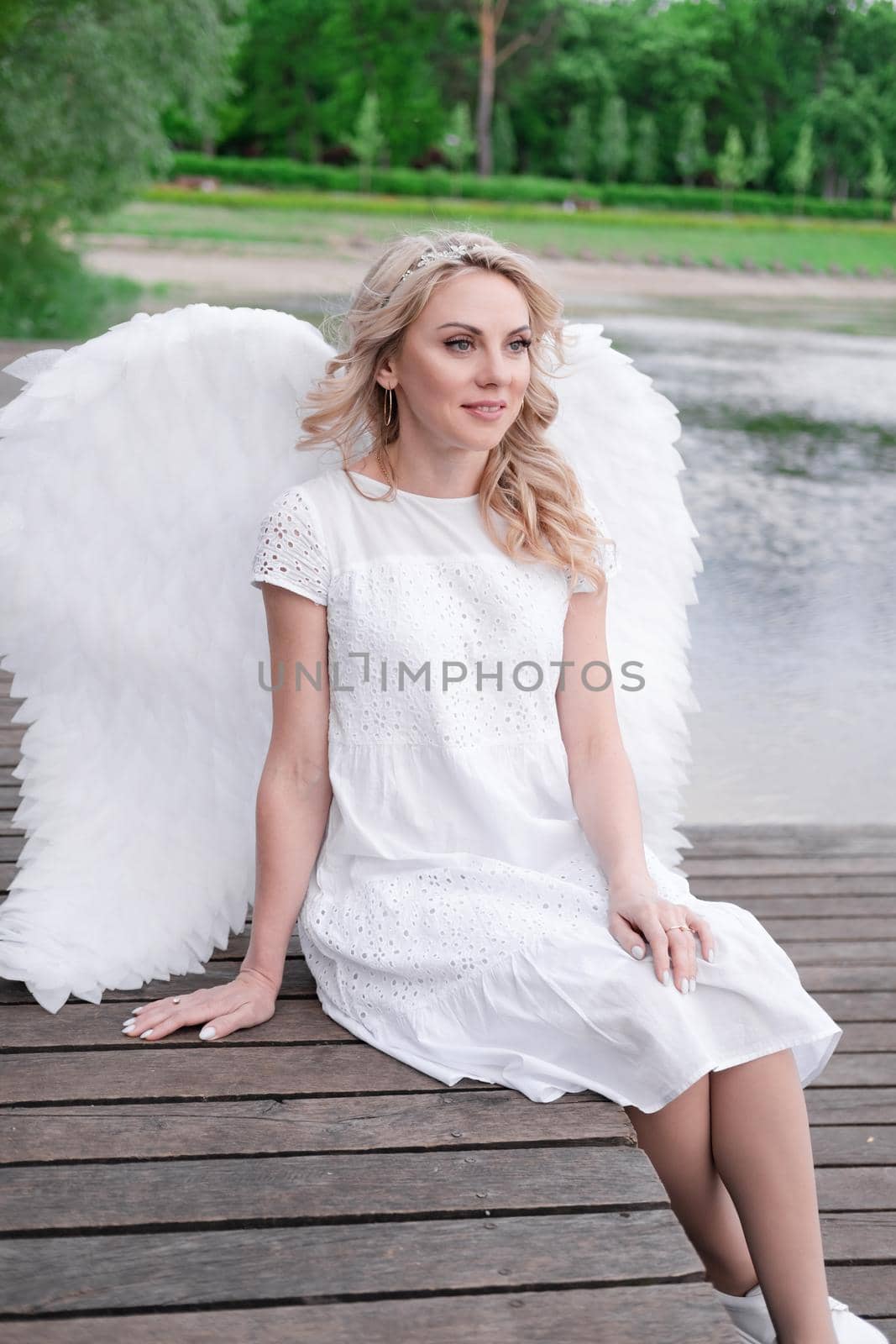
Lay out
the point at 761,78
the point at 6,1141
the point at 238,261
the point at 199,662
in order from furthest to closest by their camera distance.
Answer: the point at 761,78 < the point at 238,261 < the point at 199,662 < the point at 6,1141

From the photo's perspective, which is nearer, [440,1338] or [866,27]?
[440,1338]

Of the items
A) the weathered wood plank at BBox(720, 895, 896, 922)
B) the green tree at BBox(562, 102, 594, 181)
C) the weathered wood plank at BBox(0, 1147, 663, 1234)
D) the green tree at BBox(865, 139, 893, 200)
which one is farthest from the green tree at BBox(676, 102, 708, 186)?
the weathered wood plank at BBox(0, 1147, 663, 1234)

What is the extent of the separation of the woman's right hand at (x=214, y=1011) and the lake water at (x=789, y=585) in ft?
5.87

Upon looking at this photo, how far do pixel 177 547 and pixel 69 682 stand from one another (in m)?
0.22

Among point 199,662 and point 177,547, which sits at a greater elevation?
point 177,547

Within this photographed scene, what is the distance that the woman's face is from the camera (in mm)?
1652

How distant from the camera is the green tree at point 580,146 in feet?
73.8

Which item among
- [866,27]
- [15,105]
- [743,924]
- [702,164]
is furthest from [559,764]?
[866,27]

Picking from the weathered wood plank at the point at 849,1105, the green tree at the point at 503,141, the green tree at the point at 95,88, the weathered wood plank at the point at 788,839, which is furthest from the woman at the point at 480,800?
the green tree at the point at 503,141

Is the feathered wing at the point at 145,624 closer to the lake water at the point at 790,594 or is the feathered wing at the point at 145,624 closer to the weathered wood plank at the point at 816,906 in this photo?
the weathered wood plank at the point at 816,906

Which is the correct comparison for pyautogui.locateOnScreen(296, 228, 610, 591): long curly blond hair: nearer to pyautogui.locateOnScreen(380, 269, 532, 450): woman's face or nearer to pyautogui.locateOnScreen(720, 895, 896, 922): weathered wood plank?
pyautogui.locateOnScreen(380, 269, 532, 450): woman's face

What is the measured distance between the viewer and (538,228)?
2173cm

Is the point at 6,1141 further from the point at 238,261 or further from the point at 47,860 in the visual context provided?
the point at 238,261

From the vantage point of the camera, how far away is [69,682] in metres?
1.81
